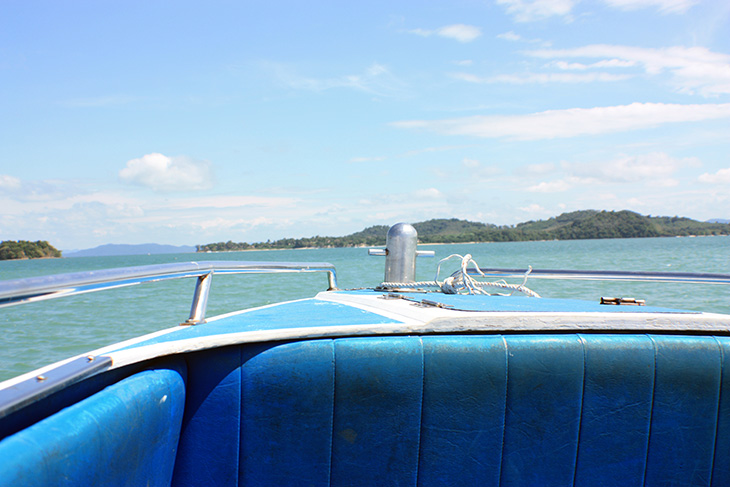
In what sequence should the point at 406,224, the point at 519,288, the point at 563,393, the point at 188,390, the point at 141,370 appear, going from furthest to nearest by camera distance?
the point at 406,224
the point at 519,288
the point at 563,393
the point at 188,390
the point at 141,370

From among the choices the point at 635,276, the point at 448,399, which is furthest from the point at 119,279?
the point at 635,276

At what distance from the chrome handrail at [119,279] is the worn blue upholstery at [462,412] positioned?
0.32 metres

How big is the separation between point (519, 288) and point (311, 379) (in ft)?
5.81

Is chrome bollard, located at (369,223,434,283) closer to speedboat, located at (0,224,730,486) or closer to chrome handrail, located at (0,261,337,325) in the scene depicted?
chrome handrail, located at (0,261,337,325)

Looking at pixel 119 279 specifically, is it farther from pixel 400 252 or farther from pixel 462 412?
pixel 400 252

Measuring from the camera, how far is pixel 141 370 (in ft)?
5.04

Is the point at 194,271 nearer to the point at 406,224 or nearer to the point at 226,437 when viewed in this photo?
the point at 226,437

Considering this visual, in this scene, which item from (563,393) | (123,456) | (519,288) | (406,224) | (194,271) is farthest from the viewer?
(406,224)

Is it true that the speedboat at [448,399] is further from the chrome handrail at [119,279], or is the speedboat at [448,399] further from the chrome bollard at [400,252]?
the chrome bollard at [400,252]

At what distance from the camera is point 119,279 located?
1.50 m

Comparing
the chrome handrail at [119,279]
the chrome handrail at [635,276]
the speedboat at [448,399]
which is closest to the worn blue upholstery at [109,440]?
the speedboat at [448,399]

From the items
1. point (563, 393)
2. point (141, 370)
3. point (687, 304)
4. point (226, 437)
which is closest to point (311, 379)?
point (226, 437)

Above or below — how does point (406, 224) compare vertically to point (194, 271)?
above

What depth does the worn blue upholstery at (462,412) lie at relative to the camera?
172cm
